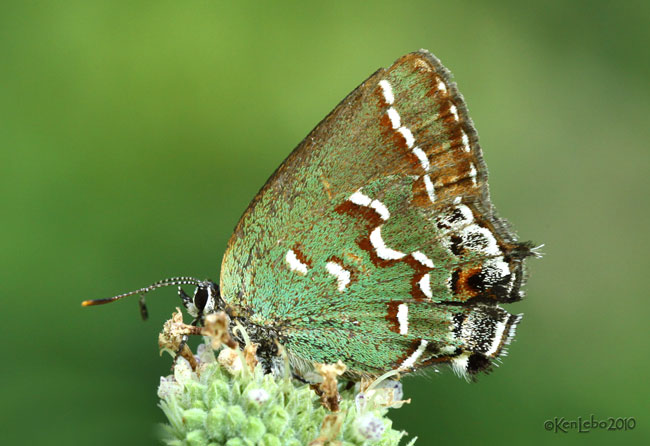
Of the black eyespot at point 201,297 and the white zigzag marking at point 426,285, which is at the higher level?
the black eyespot at point 201,297

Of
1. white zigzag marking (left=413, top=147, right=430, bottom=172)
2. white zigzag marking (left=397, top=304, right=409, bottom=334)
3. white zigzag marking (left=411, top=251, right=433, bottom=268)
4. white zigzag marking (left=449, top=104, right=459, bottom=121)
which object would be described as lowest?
white zigzag marking (left=397, top=304, right=409, bottom=334)

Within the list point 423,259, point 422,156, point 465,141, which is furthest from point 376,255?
point 465,141

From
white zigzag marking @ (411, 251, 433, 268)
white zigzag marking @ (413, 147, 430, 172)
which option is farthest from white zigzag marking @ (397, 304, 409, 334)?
white zigzag marking @ (413, 147, 430, 172)

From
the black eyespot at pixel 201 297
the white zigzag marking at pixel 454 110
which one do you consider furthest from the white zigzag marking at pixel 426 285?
the black eyespot at pixel 201 297

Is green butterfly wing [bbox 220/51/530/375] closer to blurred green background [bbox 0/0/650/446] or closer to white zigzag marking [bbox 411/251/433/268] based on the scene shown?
white zigzag marking [bbox 411/251/433/268]

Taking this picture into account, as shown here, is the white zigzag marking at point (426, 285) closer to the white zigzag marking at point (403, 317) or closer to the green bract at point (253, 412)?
the white zigzag marking at point (403, 317)

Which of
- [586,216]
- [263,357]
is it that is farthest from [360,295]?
[586,216]
